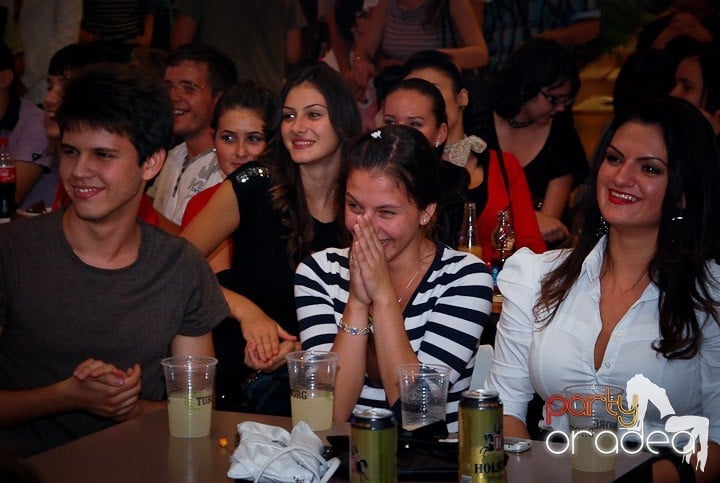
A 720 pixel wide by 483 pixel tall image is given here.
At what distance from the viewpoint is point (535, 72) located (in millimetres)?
5324

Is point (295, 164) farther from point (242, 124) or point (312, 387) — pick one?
point (312, 387)

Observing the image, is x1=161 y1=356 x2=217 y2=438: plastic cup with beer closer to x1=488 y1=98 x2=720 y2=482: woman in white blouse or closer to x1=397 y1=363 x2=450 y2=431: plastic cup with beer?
x1=397 y1=363 x2=450 y2=431: plastic cup with beer

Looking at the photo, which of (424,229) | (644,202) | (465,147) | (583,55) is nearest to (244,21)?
(583,55)

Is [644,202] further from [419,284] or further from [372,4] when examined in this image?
[372,4]

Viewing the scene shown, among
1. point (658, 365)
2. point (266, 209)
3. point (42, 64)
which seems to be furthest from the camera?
point (42, 64)

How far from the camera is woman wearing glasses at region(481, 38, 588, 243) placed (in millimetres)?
5332

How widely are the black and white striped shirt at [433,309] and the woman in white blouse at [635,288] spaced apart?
3.8 inches

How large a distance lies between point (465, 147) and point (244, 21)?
8.23 ft

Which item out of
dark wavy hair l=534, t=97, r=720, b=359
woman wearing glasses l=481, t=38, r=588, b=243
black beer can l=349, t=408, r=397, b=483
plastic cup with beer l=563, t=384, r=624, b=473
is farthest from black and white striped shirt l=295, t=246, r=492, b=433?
woman wearing glasses l=481, t=38, r=588, b=243

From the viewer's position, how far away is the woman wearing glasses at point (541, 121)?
17.5 ft

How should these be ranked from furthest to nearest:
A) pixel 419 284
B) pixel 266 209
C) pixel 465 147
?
pixel 465 147 → pixel 266 209 → pixel 419 284

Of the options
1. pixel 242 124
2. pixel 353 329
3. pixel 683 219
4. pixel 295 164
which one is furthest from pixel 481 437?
pixel 242 124

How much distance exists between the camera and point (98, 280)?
9.04 feet

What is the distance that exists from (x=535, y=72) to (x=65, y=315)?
3.24m
